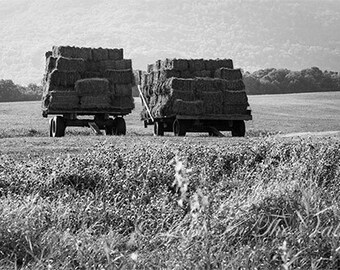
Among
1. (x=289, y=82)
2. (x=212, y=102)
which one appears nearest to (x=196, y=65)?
(x=212, y=102)

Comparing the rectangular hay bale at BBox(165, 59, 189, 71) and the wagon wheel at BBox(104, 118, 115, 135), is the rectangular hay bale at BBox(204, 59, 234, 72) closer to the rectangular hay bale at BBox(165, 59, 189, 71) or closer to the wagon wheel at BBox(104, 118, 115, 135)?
the rectangular hay bale at BBox(165, 59, 189, 71)

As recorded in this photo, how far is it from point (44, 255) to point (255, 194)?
295cm

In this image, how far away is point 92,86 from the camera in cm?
2534

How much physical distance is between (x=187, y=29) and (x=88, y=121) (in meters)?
139

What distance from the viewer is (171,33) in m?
160

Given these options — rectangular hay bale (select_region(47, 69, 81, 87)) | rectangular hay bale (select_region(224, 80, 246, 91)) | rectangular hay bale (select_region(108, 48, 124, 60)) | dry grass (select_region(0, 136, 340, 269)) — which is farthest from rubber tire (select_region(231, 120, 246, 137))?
dry grass (select_region(0, 136, 340, 269))

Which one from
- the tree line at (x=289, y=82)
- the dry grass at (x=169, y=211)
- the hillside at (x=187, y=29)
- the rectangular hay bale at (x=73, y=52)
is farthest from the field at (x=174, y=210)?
the hillside at (x=187, y=29)

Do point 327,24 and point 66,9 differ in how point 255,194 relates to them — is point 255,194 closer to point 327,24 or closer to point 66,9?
point 66,9

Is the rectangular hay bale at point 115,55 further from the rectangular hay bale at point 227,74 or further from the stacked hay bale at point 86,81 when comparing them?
the rectangular hay bale at point 227,74

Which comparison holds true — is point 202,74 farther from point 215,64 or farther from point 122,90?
point 122,90

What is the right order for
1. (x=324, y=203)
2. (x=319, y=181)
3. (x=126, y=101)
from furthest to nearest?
1. (x=126, y=101)
2. (x=319, y=181)
3. (x=324, y=203)

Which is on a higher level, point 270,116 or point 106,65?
point 106,65

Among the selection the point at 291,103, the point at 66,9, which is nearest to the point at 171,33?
the point at 66,9

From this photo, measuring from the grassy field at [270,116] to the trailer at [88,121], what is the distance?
7.80ft
